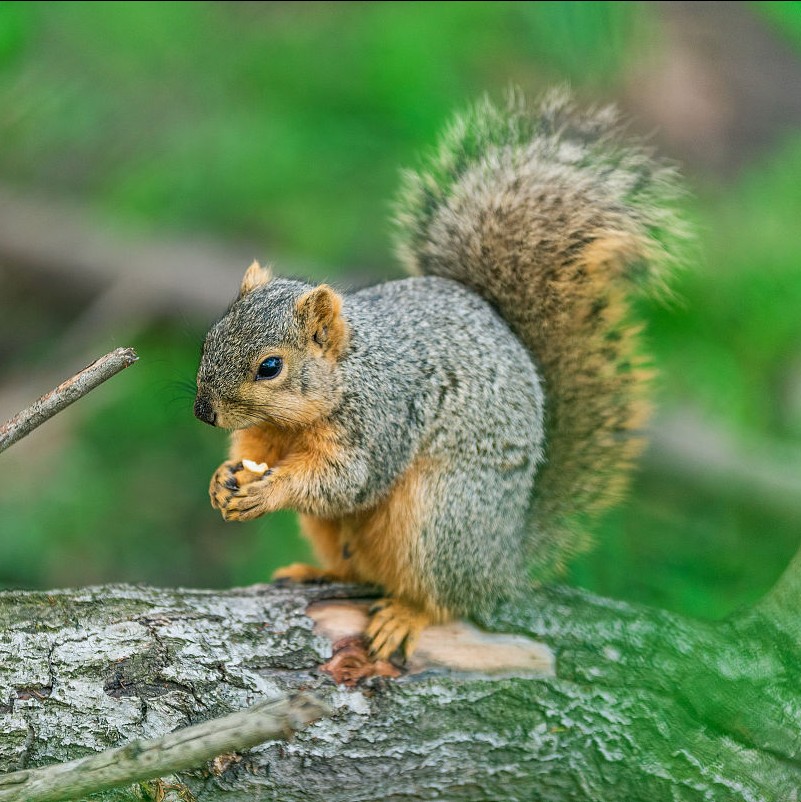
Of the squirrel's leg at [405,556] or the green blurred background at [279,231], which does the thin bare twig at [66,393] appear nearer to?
the squirrel's leg at [405,556]

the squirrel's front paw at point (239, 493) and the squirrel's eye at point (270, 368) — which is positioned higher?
the squirrel's eye at point (270, 368)

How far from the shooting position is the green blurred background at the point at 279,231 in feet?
10.9

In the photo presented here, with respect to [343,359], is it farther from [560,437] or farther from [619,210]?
[619,210]

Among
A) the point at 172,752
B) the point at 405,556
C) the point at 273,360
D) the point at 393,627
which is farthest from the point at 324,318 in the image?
the point at 172,752

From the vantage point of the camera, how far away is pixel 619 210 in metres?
2.34

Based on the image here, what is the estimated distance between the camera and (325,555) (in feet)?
7.79

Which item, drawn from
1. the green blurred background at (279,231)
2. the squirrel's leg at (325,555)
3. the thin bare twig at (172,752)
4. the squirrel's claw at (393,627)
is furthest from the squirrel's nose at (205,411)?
the green blurred background at (279,231)

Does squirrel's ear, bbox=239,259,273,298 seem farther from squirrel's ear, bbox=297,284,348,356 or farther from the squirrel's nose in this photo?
the squirrel's nose

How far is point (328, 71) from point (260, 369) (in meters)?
2.74

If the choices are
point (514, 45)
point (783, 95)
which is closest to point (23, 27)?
point (514, 45)

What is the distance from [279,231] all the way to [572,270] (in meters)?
2.37

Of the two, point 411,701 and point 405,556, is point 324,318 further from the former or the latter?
point 411,701

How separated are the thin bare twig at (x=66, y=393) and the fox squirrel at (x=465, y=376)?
475 millimetres

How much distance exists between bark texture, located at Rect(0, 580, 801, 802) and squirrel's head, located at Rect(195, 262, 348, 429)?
0.38 meters
